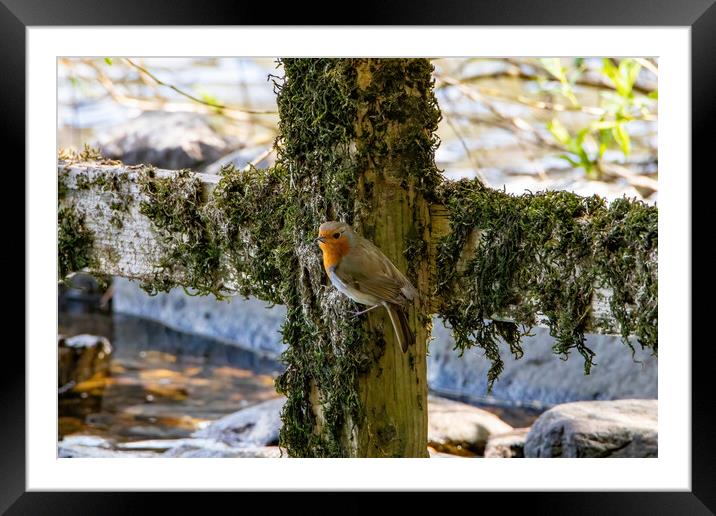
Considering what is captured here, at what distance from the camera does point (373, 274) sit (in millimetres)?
2357

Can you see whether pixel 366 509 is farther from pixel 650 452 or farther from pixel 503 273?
pixel 650 452

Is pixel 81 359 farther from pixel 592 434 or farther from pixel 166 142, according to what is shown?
pixel 592 434

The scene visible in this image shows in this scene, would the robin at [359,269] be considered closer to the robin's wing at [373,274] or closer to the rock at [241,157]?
the robin's wing at [373,274]

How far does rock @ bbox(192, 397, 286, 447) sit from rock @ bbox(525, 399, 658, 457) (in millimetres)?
1475

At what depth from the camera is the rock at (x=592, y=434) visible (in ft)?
13.3

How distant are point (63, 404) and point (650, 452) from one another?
158 inches

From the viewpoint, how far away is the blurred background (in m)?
5.10

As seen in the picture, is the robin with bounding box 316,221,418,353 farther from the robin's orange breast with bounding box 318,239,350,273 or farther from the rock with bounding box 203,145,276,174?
the rock with bounding box 203,145,276,174

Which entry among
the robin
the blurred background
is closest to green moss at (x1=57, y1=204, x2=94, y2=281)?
the blurred background

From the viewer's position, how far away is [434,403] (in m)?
5.18

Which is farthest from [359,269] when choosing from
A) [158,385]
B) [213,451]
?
[158,385]

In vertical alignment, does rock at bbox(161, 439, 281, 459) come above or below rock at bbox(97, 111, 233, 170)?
below
